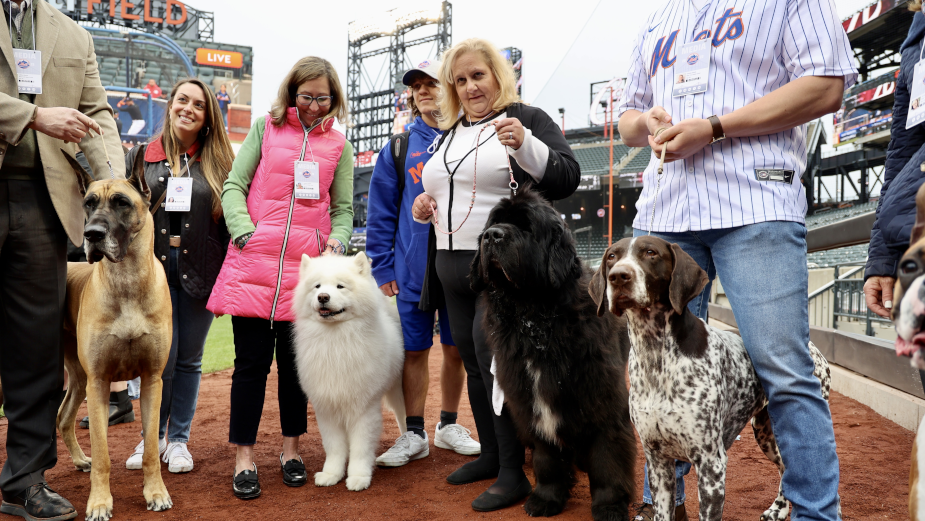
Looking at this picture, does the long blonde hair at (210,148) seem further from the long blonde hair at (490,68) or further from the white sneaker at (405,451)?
the white sneaker at (405,451)

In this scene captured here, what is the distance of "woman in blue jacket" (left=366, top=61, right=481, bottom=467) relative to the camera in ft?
13.9

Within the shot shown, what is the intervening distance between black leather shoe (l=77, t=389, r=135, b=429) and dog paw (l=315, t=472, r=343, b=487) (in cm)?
262

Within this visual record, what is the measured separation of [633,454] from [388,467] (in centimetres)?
180

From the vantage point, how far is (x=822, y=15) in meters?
2.09

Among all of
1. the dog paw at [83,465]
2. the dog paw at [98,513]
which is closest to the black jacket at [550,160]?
Answer: the dog paw at [98,513]

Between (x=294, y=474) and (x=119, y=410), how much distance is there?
2.55 metres

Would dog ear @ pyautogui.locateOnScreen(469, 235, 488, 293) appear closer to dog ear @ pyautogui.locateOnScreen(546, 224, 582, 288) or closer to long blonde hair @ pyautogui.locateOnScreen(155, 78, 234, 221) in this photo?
dog ear @ pyautogui.locateOnScreen(546, 224, 582, 288)

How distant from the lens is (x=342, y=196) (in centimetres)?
403

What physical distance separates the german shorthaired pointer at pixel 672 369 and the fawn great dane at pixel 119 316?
240cm

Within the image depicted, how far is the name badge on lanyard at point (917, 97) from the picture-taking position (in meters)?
1.90

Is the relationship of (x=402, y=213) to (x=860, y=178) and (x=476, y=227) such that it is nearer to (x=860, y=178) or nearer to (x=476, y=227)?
(x=476, y=227)

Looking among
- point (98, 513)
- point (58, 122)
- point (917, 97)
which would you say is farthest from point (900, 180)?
point (98, 513)

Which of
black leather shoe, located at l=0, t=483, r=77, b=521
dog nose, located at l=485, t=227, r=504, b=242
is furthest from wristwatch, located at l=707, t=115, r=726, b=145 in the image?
black leather shoe, located at l=0, t=483, r=77, b=521

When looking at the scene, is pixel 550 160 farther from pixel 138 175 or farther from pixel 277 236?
pixel 138 175
